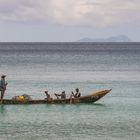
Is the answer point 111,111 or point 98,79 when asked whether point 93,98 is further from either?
point 98,79

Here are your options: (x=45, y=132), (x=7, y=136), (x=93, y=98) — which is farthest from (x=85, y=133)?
(x=93, y=98)

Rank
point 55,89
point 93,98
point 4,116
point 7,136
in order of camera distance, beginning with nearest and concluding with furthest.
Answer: point 7,136, point 4,116, point 93,98, point 55,89

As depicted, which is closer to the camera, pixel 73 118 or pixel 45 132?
pixel 45 132

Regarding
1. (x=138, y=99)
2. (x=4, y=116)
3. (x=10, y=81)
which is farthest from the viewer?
(x=10, y=81)

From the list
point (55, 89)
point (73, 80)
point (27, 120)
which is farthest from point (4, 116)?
point (73, 80)

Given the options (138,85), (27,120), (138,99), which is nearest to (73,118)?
(27,120)

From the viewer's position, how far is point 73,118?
31422mm

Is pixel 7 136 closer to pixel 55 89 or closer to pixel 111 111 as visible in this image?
pixel 111 111

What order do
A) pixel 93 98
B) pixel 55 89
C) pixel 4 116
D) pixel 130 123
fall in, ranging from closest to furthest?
pixel 130 123, pixel 4 116, pixel 93 98, pixel 55 89

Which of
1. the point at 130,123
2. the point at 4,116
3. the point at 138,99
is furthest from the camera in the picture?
the point at 138,99

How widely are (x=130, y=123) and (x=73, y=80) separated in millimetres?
26896

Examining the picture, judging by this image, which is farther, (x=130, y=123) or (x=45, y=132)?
(x=130, y=123)

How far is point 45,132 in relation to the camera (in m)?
27.2

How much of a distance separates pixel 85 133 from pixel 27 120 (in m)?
4.52
